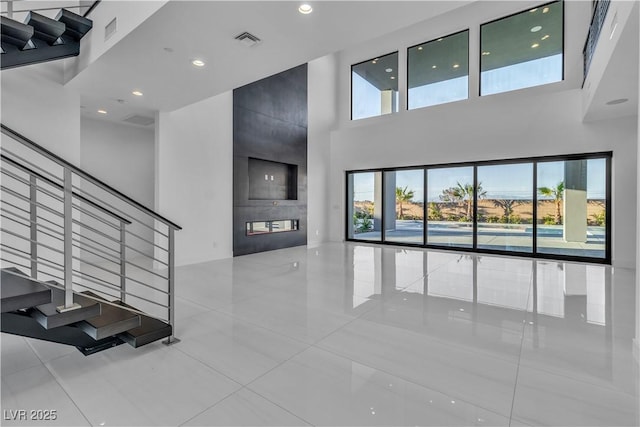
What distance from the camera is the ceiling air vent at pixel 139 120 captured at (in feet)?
20.6

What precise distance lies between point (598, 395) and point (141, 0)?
497 centimetres

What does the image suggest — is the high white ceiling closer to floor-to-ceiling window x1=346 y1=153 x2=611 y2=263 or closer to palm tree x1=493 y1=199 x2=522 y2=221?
floor-to-ceiling window x1=346 y1=153 x2=611 y2=263

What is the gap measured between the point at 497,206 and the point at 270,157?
575cm

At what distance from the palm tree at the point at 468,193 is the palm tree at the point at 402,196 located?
3.98 feet

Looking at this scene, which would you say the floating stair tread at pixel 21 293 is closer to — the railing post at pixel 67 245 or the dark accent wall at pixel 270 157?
the railing post at pixel 67 245

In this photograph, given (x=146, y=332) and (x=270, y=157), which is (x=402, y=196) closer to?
(x=270, y=157)

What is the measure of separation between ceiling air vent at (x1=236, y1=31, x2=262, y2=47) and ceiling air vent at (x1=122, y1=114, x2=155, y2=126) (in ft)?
12.9

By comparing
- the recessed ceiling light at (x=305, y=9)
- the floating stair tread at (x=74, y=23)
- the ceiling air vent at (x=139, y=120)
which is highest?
the floating stair tread at (x=74, y=23)

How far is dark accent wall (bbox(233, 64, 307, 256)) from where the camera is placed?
718cm

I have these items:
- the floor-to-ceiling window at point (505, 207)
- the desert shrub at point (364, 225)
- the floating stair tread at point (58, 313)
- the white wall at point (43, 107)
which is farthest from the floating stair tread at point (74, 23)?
the floor-to-ceiling window at point (505, 207)

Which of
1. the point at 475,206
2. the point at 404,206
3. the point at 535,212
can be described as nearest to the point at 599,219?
the point at 535,212

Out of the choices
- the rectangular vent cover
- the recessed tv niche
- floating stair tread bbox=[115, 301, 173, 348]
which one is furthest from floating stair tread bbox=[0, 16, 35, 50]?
the recessed tv niche

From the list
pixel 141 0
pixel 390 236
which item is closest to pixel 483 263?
pixel 390 236

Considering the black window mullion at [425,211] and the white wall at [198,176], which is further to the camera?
the black window mullion at [425,211]
